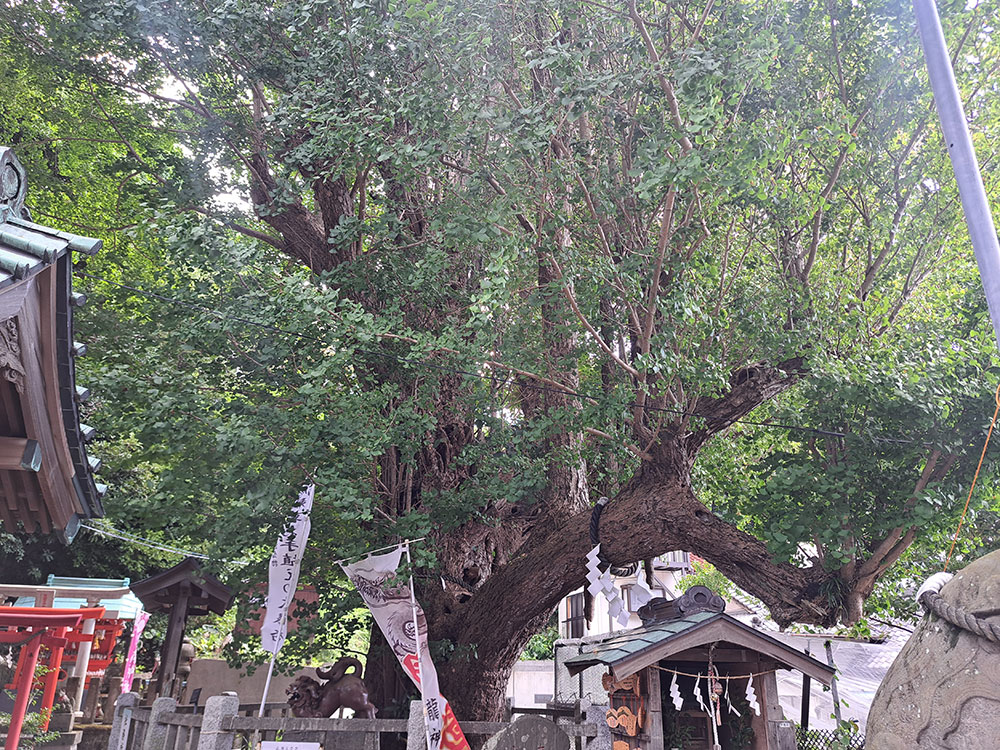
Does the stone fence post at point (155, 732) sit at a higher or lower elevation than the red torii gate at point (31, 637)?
lower

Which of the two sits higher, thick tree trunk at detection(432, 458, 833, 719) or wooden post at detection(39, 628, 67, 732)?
thick tree trunk at detection(432, 458, 833, 719)

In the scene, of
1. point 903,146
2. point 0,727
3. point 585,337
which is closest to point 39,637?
point 0,727

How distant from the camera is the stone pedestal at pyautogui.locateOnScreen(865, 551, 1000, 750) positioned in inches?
96.2

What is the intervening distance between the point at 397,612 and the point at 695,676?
418 cm

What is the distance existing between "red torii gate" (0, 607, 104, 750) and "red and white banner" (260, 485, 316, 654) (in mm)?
2449

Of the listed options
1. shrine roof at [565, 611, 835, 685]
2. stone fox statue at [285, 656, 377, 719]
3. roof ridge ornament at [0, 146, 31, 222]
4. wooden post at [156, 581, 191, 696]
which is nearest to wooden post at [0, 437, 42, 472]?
roof ridge ornament at [0, 146, 31, 222]

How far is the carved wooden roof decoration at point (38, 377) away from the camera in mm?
3771

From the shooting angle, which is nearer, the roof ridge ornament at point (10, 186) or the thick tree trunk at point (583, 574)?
the roof ridge ornament at point (10, 186)

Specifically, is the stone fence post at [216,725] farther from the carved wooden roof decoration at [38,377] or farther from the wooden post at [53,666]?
the wooden post at [53,666]

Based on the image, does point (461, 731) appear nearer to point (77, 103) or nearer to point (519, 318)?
point (519, 318)

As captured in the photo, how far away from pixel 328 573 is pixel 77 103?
8.07m

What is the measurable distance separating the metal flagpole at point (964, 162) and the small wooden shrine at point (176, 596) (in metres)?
11.7

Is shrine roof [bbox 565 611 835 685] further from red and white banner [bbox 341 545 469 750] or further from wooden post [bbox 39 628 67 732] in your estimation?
wooden post [bbox 39 628 67 732]

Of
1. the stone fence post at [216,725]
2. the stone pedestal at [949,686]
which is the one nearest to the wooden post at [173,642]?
the stone fence post at [216,725]
